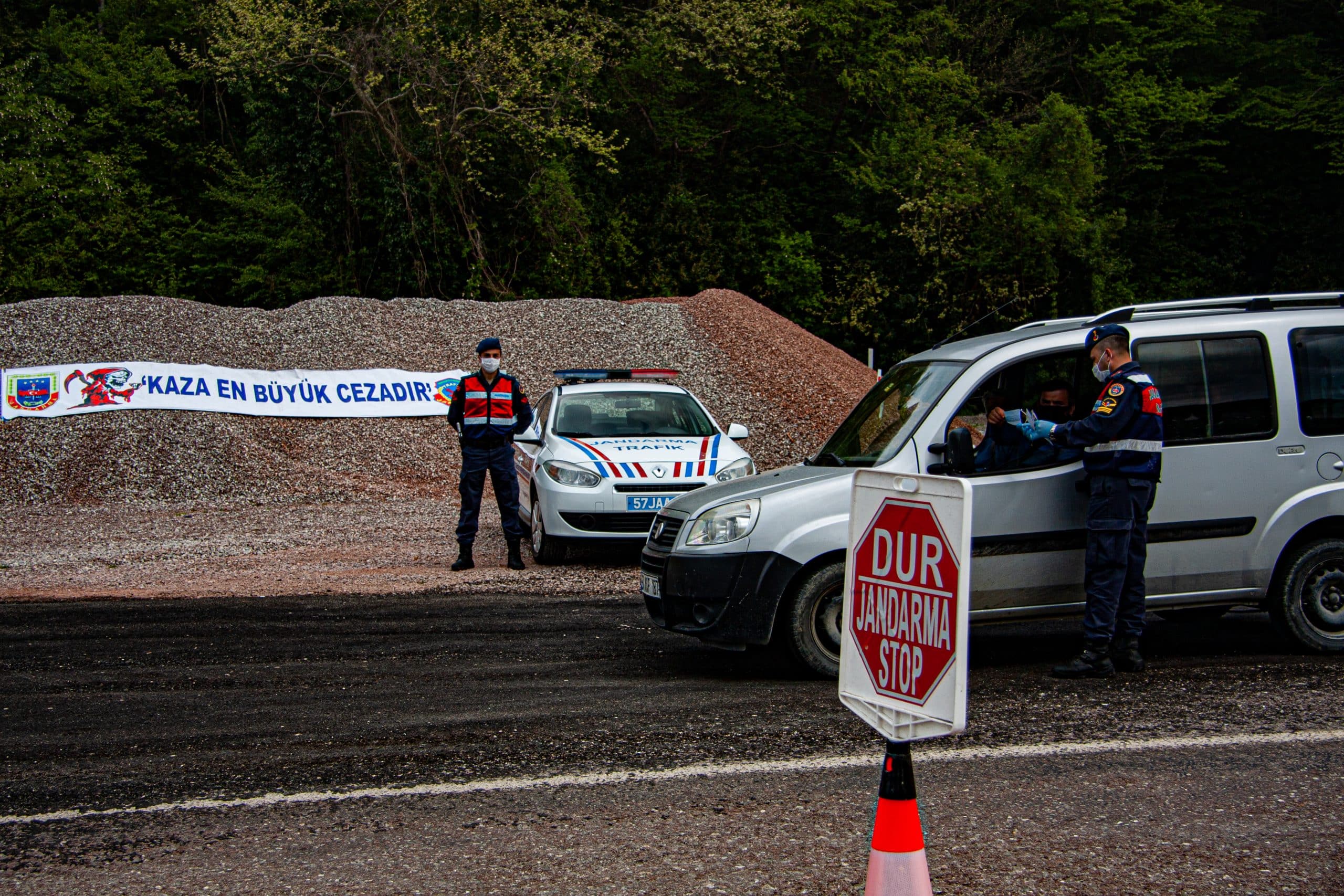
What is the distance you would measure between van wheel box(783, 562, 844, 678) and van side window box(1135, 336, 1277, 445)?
2167mm

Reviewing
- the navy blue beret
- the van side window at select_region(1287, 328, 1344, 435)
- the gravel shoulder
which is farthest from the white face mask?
the gravel shoulder

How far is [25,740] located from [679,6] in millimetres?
32051

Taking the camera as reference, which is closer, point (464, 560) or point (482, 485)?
point (482, 485)

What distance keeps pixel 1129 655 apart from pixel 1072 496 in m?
0.97

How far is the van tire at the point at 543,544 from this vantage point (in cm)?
1124

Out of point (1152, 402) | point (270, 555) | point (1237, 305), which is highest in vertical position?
point (1237, 305)

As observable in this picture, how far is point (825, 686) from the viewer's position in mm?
6559

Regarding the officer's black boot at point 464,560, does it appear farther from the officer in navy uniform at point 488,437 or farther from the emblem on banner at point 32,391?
the emblem on banner at point 32,391

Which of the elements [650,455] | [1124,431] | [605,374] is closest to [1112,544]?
[1124,431]

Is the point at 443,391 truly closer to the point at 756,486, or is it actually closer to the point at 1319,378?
the point at 756,486

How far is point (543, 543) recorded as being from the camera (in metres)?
11.4

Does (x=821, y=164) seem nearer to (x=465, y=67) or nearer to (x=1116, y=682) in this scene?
(x=465, y=67)

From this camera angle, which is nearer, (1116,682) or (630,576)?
(1116,682)

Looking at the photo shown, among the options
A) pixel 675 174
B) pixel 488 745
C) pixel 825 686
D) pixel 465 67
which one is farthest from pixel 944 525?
pixel 675 174
